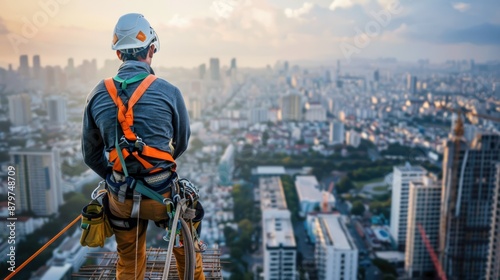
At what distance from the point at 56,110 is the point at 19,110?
815 millimetres

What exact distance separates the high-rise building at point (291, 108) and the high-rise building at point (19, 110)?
8932 millimetres

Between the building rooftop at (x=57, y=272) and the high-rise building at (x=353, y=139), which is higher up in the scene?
the high-rise building at (x=353, y=139)

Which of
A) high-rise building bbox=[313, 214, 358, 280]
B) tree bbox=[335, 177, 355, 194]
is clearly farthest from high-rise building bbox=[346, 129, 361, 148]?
high-rise building bbox=[313, 214, 358, 280]

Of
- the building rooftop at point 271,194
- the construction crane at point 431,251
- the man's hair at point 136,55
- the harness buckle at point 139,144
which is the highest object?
the man's hair at point 136,55

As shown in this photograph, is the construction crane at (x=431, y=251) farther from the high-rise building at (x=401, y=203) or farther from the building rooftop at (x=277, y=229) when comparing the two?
the building rooftop at (x=277, y=229)

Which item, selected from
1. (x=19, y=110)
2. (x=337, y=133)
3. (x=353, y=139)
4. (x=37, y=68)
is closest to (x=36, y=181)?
(x=19, y=110)

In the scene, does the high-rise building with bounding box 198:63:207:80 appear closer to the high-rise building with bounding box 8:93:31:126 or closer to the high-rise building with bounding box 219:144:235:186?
the high-rise building with bounding box 219:144:235:186

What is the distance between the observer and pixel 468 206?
5.58 m

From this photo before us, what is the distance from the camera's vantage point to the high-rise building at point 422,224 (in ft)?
18.0

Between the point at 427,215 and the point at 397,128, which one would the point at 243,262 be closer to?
the point at 427,215

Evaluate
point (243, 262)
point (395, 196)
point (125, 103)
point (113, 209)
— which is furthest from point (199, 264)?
point (395, 196)

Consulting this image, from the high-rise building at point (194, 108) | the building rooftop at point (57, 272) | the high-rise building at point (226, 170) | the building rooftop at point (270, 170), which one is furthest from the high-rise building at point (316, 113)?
the building rooftop at point (57, 272)

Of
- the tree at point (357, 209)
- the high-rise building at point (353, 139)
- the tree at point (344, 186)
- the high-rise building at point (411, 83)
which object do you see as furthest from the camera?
the high-rise building at point (411, 83)

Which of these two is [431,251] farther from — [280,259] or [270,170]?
[270,170]
